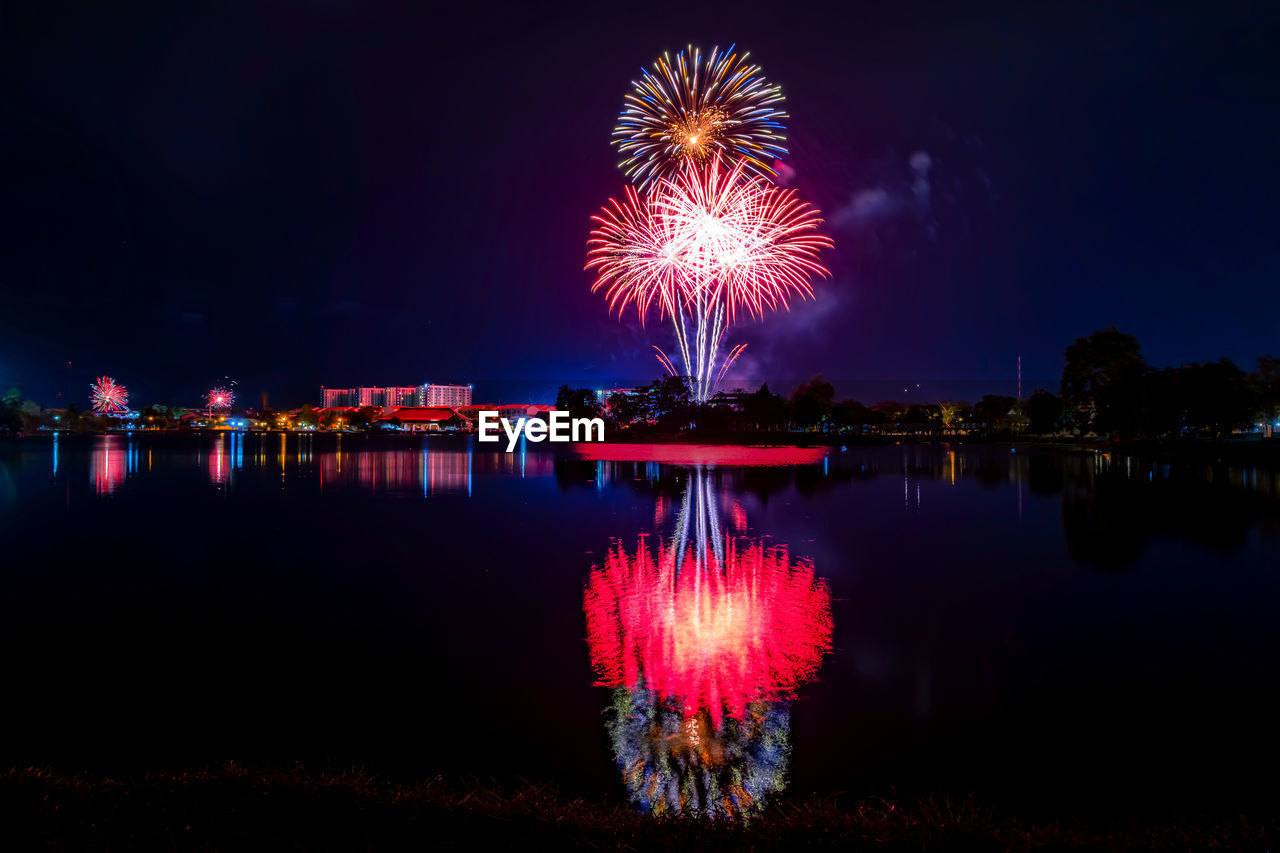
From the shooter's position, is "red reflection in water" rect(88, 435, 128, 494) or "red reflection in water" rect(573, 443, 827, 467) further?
"red reflection in water" rect(573, 443, 827, 467)

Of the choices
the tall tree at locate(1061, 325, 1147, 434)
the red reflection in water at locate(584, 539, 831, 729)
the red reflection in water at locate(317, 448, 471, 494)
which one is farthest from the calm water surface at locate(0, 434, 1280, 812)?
the tall tree at locate(1061, 325, 1147, 434)

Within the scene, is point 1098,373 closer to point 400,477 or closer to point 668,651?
point 400,477

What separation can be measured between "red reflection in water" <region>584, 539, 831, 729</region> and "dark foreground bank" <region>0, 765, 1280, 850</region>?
2.16 meters

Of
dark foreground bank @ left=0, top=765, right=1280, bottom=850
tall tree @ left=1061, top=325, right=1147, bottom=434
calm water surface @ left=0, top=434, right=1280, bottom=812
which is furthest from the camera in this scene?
tall tree @ left=1061, top=325, right=1147, bottom=434

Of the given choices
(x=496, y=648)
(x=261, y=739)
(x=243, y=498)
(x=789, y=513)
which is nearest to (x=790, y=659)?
(x=496, y=648)

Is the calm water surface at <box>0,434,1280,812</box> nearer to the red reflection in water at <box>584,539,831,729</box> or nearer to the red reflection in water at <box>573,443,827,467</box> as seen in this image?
the red reflection in water at <box>584,539,831,729</box>

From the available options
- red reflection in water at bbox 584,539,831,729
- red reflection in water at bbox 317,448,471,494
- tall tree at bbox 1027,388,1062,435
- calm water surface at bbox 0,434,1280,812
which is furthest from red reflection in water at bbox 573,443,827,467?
tall tree at bbox 1027,388,1062,435

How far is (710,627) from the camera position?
331 inches

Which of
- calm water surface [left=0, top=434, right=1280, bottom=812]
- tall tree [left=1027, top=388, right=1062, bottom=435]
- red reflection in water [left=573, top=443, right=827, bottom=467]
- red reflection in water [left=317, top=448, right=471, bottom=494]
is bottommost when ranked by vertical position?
calm water surface [left=0, top=434, right=1280, bottom=812]

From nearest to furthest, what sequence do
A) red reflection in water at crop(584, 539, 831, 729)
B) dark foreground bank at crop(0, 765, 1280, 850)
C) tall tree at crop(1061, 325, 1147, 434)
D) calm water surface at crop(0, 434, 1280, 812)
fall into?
dark foreground bank at crop(0, 765, 1280, 850) → calm water surface at crop(0, 434, 1280, 812) → red reflection in water at crop(584, 539, 831, 729) → tall tree at crop(1061, 325, 1147, 434)

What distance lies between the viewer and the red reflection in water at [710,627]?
6.65m

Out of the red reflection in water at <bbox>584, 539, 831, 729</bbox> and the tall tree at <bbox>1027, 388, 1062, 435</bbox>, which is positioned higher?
the tall tree at <bbox>1027, 388, 1062, 435</bbox>

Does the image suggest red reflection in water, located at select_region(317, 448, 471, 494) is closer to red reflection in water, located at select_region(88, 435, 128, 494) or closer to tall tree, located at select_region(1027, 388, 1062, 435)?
red reflection in water, located at select_region(88, 435, 128, 494)

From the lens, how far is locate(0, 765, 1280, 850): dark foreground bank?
11.7 ft
